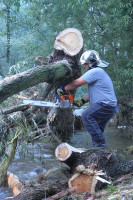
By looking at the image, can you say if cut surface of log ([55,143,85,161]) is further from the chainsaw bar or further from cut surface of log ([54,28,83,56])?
cut surface of log ([54,28,83,56])

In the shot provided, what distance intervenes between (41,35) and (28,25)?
0.85 meters

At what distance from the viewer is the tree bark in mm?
3234

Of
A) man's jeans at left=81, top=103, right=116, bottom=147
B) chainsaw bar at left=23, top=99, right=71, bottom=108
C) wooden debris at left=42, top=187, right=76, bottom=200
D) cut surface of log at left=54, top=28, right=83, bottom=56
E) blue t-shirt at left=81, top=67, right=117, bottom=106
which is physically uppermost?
cut surface of log at left=54, top=28, right=83, bottom=56

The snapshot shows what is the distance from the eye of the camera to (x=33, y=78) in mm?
3643

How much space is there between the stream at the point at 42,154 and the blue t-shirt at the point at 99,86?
1435 mm

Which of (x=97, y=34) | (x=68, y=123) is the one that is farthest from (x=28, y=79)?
(x=97, y=34)

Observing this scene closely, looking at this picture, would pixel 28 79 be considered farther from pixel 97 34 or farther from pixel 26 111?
pixel 97 34

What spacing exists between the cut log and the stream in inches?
32.9

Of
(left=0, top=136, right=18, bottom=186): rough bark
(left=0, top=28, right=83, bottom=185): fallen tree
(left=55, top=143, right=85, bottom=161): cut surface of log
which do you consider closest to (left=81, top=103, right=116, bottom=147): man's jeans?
(left=55, top=143, right=85, bottom=161): cut surface of log

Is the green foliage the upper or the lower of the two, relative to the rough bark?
upper

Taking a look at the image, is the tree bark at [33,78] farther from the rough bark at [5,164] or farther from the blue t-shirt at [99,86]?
the rough bark at [5,164]

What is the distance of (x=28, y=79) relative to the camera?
3559mm

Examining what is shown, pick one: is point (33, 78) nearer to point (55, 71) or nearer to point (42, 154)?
point (55, 71)

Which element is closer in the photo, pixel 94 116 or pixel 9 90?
pixel 9 90
